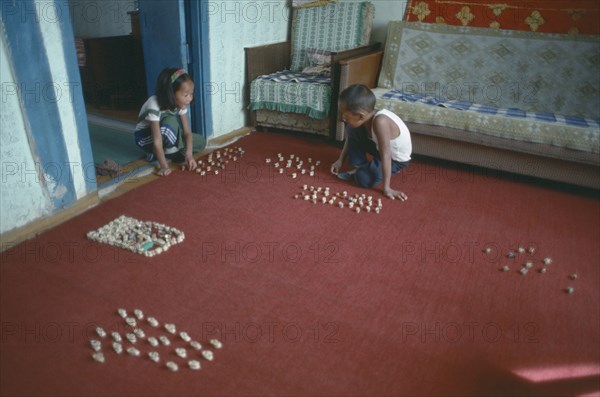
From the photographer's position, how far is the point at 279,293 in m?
1.89

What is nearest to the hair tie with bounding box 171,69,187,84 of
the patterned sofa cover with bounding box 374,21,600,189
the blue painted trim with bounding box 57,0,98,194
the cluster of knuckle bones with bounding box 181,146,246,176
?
the blue painted trim with bounding box 57,0,98,194

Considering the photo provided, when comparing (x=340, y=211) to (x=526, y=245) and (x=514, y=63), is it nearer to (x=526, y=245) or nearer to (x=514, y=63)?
(x=526, y=245)

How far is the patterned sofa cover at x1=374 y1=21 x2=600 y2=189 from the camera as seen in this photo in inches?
113

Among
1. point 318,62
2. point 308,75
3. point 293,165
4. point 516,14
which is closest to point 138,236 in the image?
point 293,165

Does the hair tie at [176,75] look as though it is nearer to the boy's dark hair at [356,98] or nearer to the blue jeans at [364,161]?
the boy's dark hair at [356,98]

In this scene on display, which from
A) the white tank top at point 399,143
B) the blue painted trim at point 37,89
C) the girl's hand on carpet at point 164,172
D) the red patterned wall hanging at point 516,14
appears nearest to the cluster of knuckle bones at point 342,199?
the white tank top at point 399,143

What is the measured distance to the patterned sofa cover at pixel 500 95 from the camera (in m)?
2.88

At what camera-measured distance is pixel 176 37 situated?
3197 millimetres

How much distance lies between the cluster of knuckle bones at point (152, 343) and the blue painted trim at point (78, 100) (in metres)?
1.16

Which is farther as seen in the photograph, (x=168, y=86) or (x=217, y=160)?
(x=217, y=160)

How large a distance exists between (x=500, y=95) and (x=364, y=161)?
4.40ft

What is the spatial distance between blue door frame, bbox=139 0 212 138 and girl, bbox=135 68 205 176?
44 cm

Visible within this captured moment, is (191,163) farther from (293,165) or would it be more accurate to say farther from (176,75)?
(293,165)

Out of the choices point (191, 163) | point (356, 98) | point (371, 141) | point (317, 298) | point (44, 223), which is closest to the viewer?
point (317, 298)
